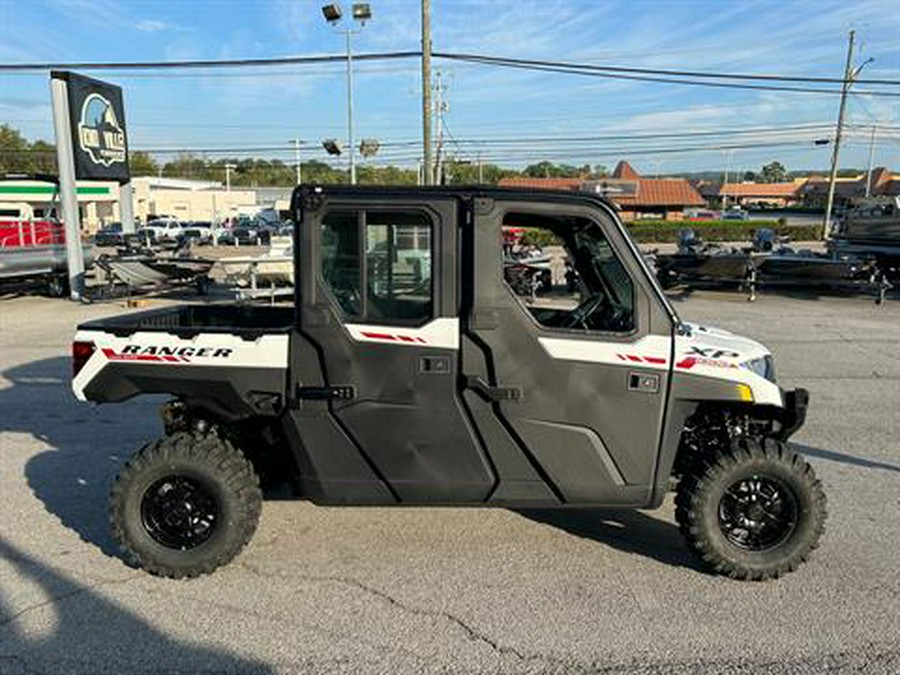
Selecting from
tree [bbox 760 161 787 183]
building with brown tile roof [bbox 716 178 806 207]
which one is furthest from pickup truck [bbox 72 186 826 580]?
tree [bbox 760 161 787 183]

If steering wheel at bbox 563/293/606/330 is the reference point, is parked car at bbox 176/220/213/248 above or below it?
below

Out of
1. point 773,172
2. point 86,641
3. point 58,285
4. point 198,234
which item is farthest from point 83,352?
point 773,172

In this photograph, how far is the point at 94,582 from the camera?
3.79m

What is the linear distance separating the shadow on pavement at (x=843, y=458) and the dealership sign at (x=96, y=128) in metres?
17.2

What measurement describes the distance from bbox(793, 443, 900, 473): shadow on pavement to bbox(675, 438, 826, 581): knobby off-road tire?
231cm

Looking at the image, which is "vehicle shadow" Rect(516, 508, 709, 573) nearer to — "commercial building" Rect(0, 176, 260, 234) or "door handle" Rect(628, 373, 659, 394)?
"door handle" Rect(628, 373, 659, 394)

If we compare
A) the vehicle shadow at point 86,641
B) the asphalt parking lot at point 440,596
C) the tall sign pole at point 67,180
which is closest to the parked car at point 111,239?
the tall sign pole at point 67,180

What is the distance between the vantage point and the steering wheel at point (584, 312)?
4.01 meters

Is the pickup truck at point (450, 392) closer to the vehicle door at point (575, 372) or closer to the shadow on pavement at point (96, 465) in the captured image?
the vehicle door at point (575, 372)

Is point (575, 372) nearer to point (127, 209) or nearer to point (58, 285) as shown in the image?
point (58, 285)

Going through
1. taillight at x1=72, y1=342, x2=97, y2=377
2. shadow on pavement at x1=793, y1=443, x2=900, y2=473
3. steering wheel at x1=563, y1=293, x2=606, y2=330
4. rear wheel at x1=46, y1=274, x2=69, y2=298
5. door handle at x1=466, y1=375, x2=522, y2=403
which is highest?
steering wheel at x1=563, y1=293, x2=606, y2=330

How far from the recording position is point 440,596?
12.0ft

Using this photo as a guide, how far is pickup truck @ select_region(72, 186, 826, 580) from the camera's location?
3645 mm

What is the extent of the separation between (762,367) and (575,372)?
1155mm
